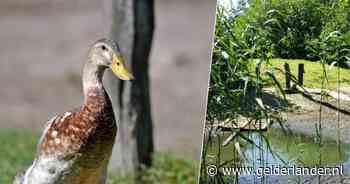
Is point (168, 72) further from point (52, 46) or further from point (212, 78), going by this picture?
point (212, 78)

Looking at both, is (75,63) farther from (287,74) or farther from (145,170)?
(287,74)

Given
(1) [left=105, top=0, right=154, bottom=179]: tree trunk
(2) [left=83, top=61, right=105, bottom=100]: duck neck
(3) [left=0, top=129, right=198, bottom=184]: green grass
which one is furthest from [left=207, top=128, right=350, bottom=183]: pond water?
(1) [left=105, top=0, right=154, bottom=179]: tree trunk

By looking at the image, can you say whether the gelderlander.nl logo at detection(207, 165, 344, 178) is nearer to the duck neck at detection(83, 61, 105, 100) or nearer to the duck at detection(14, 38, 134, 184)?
the duck at detection(14, 38, 134, 184)

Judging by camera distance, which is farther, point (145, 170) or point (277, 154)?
point (145, 170)

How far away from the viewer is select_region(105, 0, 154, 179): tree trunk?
659 cm

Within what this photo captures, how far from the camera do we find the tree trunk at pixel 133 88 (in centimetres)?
659

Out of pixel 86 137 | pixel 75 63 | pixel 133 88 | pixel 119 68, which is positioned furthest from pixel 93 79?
pixel 75 63

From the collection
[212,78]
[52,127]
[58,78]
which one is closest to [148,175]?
[52,127]

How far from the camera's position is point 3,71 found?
1009 cm

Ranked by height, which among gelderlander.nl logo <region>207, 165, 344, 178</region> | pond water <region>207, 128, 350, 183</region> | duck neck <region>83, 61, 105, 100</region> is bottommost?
gelderlander.nl logo <region>207, 165, 344, 178</region>

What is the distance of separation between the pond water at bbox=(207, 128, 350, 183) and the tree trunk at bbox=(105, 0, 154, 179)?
9.65 feet

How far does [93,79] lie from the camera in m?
4.51

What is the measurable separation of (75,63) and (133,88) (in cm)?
362

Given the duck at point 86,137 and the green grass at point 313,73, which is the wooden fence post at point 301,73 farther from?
the duck at point 86,137
